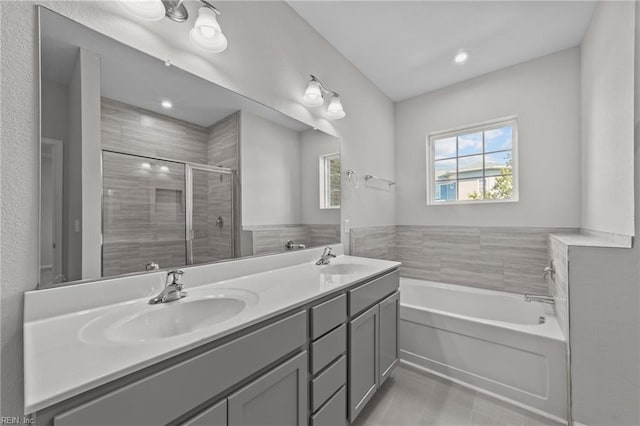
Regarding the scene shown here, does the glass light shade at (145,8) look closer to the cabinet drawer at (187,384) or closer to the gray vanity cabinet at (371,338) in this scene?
the cabinet drawer at (187,384)

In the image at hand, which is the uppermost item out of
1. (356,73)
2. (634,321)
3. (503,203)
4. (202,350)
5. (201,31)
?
(356,73)

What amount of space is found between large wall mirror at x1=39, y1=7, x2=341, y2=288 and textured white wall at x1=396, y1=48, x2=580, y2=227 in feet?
7.09

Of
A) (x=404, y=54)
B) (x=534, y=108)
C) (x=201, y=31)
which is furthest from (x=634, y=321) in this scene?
(x=201, y=31)

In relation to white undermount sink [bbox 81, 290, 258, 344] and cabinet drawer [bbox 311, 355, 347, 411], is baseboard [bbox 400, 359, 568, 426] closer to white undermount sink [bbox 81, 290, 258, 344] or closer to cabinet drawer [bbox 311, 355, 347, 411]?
cabinet drawer [bbox 311, 355, 347, 411]

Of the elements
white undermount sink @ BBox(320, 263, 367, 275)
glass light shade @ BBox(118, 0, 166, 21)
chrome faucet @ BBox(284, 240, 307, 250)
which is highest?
glass light shade @ BBox(118, 0, 166, 21)

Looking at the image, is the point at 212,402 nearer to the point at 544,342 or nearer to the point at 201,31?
the point at 201,31

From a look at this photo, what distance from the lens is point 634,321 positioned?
138 cm

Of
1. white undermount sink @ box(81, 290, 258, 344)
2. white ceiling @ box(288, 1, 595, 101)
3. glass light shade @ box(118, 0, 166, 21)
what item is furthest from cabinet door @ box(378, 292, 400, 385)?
white ceiling @ box(288, 1, 595, 101)

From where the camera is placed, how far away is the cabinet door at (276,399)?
849 millimetres

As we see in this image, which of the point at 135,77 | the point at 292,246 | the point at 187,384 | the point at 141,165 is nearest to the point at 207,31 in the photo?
the point at 135,77

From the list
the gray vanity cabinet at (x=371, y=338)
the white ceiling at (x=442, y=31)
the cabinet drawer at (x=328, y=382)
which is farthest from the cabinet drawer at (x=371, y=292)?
the white ceiling at (x=442, y=31)

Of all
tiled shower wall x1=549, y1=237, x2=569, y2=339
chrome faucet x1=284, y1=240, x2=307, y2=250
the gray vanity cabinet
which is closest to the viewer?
the gray vanity cabinet

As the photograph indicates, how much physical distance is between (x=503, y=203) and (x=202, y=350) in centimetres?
294

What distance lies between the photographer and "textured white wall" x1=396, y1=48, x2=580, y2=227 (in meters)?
2.33
